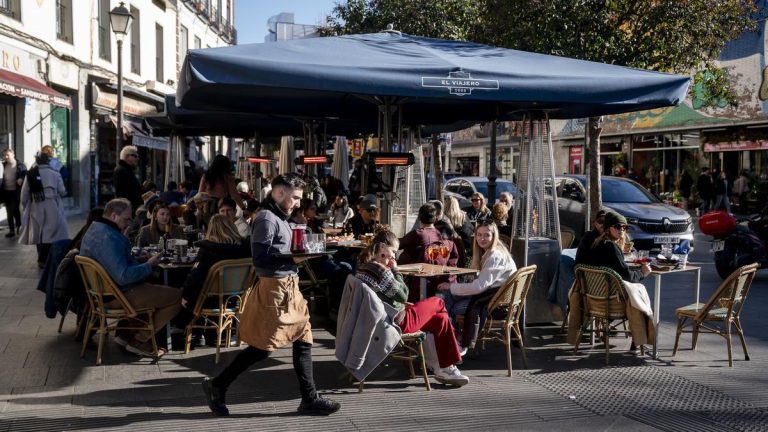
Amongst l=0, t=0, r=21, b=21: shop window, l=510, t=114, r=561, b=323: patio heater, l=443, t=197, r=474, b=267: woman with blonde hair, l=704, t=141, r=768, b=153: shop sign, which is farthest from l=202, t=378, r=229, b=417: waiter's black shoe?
l=704, t=141, r=768, b=153: shop sign

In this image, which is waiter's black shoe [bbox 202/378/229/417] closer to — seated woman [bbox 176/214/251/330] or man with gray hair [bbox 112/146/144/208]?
seated woman [bbox 176/214/251/330]

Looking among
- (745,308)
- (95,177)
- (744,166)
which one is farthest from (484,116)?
(744,166)

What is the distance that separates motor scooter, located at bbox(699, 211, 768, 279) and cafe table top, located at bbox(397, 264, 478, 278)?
255 inches

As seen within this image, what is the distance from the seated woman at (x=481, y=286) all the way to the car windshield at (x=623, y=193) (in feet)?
31.0

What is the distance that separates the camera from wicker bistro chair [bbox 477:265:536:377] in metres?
6.17

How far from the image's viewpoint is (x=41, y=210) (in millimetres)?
11625

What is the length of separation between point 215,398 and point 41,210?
26.2 feet

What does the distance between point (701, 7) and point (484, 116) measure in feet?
20.2

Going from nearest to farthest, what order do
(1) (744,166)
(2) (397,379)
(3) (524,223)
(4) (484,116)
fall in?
1. (2) (397,379)
2. (3) (524,223)
3. (4) (484,116)
4. (1) (744,166)

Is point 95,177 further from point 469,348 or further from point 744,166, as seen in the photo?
point 744,166

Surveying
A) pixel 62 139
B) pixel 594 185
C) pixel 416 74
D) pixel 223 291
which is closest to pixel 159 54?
pixel 62 139

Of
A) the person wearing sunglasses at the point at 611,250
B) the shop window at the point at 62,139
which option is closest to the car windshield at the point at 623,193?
the person wearing sunglasses at the point at 611,250

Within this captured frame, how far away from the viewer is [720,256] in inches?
455

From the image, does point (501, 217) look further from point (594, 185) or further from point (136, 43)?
point (136, 43)
